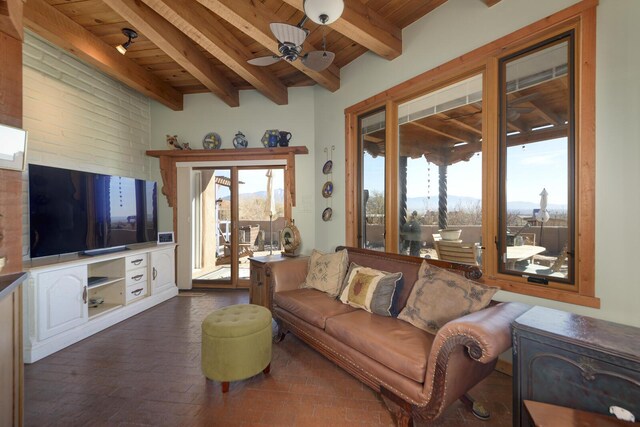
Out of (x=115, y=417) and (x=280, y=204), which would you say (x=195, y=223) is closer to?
(x=280, y=204)

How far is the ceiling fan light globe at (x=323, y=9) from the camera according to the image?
182 centimetres

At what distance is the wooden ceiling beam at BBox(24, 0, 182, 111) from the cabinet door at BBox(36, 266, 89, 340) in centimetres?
220

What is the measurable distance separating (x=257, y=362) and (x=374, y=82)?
3.03 m

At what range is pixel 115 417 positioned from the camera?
164cm

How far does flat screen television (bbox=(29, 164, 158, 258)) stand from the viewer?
8.34 feet

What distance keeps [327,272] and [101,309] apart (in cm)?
254

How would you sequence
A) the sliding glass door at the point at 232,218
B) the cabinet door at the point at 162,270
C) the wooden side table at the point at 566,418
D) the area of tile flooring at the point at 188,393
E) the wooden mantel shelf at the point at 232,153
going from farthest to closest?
the sliding glass door at the point at 232,218, the wooden mantel shelf at the point at 232,153, the cabinet door at the point at 162,270, the area of tile flooring at the point at 188,393, the wooden side table at the point at 566,418

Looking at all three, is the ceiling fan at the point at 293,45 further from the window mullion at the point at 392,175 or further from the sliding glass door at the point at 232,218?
the sliding glass door at the point at 232,218

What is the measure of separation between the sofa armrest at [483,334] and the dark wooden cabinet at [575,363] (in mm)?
69

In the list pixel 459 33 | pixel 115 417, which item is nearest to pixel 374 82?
pixel 459 33

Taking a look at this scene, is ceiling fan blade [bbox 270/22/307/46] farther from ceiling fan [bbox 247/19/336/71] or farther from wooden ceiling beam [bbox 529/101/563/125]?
wooden ceiling beam [bbox 529/101/563/125]

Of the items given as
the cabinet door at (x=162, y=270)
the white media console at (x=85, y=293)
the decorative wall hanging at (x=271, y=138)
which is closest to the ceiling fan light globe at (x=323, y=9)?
the decorative wall hanging at (x=271, y=138)

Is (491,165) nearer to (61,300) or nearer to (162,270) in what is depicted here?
(61,300)

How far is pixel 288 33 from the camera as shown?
2096mm
